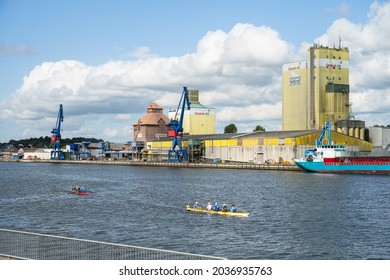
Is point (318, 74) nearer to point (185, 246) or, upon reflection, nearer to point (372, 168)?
point (372, 168)

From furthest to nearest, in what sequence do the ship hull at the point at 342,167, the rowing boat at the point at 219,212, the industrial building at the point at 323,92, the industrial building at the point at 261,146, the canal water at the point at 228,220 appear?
the industrial building at the point at 323,92, the industrial building at the point at 261,146, the ship hull at the point at 342,167, the rowing boat at the point at 219,212, the canal water at the point at 228,220

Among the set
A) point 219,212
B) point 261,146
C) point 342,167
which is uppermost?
point 261,146

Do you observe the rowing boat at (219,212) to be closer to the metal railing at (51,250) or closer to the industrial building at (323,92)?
the metal railing at (51,250)

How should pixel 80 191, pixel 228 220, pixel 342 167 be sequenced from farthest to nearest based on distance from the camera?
pixel 342 167, pixel 80 191, pixel 228 220

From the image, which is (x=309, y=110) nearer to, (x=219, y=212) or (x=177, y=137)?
(x=177, y=137)

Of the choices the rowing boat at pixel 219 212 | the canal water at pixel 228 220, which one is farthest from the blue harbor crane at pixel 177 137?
the rowing boat at pixel 219 212

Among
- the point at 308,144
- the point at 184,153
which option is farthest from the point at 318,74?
the point at 184,153

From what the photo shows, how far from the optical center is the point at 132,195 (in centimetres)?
7575

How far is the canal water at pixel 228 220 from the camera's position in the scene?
37.5 meters

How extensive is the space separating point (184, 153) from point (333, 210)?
124845 millimetres

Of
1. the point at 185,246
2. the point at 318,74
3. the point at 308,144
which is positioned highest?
the point at 318,74

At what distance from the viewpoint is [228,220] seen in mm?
50656

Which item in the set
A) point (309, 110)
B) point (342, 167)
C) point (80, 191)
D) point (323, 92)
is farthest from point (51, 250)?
point (323, 92)
